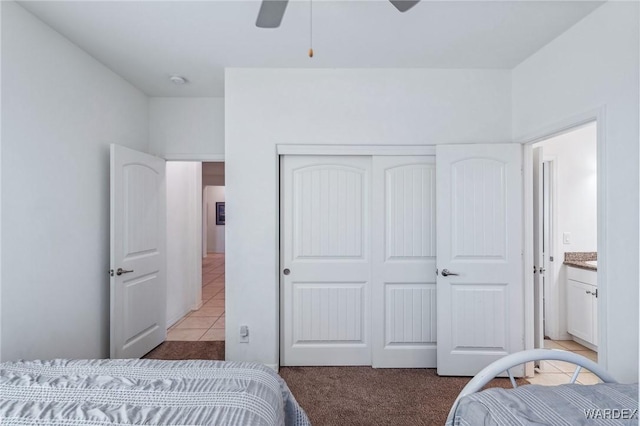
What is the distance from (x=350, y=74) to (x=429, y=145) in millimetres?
946

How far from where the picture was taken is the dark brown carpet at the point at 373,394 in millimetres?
2160

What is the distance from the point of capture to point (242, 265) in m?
2.79

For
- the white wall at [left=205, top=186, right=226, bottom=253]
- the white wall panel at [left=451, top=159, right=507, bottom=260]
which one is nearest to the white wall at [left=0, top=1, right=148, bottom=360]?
the white wall panel at [left=451, top=159, right=507, bottom=260]

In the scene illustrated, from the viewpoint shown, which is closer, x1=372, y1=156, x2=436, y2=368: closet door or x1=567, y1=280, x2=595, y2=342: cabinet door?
x1=372, y1=156, x2=436, y2=368: closet door

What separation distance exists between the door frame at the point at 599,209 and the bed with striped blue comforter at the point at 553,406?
87cm

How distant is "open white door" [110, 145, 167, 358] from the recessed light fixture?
761mm

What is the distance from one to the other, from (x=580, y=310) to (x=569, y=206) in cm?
109

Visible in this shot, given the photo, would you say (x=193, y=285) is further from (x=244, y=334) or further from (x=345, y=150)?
(x=345, y=150)

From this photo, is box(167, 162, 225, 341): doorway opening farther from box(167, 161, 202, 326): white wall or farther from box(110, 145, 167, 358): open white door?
box(110, 145, 167, 358): open white door

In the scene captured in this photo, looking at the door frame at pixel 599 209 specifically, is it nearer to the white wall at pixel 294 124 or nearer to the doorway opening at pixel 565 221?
the white wall at pixel 294 124

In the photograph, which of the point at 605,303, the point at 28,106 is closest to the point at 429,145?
the point at 605,303

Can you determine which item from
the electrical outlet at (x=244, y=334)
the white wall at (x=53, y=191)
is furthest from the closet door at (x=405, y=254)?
the white wall at (x=53, y=191)

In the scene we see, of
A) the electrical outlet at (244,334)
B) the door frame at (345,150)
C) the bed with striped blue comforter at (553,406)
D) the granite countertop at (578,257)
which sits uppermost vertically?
the door frame at (345,150)

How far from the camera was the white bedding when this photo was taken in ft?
3.59
